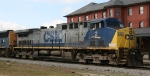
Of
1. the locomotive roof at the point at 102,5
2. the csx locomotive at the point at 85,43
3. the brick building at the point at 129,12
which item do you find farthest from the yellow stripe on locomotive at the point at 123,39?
the locomotive roof at the point at 102,5

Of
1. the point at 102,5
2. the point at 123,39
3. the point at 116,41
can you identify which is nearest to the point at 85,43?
the point at 116,41

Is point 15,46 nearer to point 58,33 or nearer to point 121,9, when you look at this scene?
point 58,33

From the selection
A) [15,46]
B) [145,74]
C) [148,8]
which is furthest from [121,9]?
[145,74]

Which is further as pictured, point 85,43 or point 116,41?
point 85,43

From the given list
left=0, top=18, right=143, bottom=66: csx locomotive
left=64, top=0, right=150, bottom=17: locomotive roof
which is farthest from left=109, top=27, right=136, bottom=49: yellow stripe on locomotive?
left=64, top=0, right=150, bottom=17: locomotive roof

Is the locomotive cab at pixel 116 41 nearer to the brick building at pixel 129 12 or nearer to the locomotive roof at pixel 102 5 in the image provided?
the brick building at pixel 129 12

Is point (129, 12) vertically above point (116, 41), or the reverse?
point (129, 12)

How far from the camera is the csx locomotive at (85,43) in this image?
58.6 ft

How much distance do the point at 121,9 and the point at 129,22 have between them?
10.7ft

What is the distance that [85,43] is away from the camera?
20453mm

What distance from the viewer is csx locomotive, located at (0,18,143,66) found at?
58.6ft

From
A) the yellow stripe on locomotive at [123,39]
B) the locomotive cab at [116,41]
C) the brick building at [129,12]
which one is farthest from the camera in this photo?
the brick building at [129,12]

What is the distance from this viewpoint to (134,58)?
692 inches

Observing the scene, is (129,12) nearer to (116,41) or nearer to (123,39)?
(123,39)
